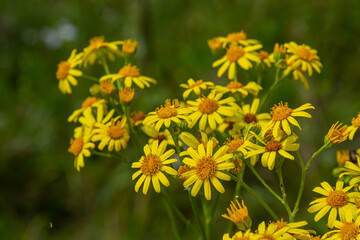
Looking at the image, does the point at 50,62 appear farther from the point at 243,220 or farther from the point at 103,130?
the point at 243,220

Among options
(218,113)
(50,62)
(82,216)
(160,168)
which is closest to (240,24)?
(50,62)

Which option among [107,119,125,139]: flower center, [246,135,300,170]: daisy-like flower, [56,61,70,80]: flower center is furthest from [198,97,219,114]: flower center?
[56,61,70,80]: flower center

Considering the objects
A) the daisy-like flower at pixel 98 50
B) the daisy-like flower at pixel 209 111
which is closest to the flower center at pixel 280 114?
the daisy-like flower at pixel 209 111

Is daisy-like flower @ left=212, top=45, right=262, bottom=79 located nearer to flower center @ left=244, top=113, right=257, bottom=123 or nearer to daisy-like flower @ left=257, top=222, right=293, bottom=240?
flower center @ left=244, top=113, right=257, bottom=123

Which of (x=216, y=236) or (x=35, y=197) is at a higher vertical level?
(x=35, y=197)

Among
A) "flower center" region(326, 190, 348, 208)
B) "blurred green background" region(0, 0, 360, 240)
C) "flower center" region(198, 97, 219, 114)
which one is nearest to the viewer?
"flower center" region(326, 190, 348, 208)

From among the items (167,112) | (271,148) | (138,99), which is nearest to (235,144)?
(271,148)
